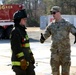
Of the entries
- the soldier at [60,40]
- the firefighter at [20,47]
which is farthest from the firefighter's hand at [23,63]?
the soldier at [60,40]

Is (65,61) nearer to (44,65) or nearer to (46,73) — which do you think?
(46,73)

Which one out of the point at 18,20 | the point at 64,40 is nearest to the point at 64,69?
the point at 64,40

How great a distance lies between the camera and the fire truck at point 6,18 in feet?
85.9

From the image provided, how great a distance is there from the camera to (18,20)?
541 centimetres

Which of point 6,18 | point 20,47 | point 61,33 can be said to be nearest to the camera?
point 20,47

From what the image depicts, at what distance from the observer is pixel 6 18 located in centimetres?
2659

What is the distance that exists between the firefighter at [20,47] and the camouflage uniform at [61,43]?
46.3 inches

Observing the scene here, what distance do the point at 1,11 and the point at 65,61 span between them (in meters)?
20.7

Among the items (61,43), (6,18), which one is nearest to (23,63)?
(61,43)

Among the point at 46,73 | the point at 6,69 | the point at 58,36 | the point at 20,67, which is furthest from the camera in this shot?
the point at 6,69

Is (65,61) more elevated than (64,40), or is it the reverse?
(64,40)

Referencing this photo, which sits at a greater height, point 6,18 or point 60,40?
point 60,40

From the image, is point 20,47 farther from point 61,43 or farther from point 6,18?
point 6,18

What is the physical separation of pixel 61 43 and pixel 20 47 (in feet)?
4.79
